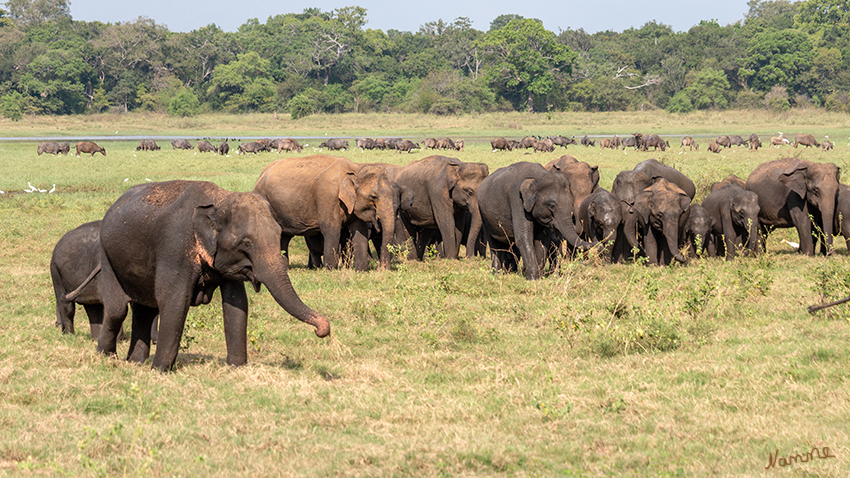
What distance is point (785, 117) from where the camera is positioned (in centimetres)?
7925

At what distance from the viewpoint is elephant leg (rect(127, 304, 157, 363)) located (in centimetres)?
809

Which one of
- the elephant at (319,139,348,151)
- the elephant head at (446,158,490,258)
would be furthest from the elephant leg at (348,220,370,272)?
the elephant at (319,139,348,151)

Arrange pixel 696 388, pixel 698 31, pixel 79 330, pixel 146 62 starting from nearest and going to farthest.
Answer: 1. pixel 696 388
2. pixel 79 330
3. pixel 146 62
4. pixel 698 31

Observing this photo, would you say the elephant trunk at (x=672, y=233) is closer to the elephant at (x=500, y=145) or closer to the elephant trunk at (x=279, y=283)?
Answer: the elephant trunk at (x=279, y=283)

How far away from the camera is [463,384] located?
7.59 m

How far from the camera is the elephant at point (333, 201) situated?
45.8 ft

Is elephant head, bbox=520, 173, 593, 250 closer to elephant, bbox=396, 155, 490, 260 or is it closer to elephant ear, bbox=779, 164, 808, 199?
elephant, bbox=396, 155, 490, 260

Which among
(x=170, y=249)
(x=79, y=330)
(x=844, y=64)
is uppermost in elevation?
(x=844, y=64)

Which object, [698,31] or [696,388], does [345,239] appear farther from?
[698,31]

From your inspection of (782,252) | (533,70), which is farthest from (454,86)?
(782,252)

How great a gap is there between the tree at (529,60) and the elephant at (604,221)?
76.4m

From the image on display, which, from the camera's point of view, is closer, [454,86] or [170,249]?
[170,249]

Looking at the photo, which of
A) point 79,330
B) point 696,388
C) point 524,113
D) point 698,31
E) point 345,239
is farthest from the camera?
point 698,31

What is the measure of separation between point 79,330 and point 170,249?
333cm
